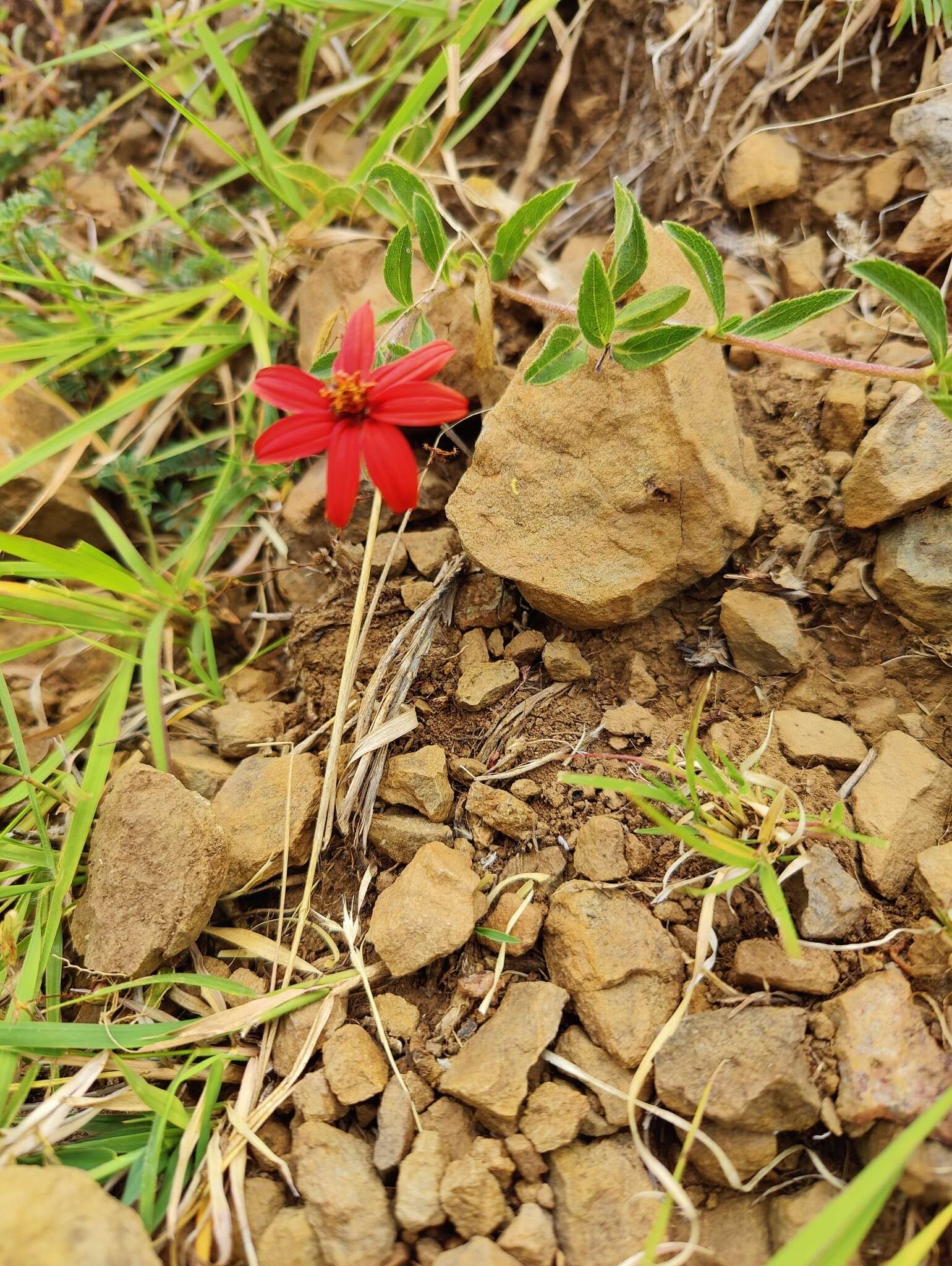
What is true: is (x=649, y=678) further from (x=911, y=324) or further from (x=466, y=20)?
(x=466, y=20)

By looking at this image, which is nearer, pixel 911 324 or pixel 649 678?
pixel 649 678

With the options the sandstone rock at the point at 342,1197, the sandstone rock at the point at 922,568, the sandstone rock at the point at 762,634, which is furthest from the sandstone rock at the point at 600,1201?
the sandstone rock at the point at 922,568

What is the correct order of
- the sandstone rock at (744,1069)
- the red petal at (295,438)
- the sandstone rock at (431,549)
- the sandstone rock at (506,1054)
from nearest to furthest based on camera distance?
the sandstone rock at (744,1069)
the sandstone rock at (506,1054)
the red petal at (295,438)
the sandstone rock at (431,549)

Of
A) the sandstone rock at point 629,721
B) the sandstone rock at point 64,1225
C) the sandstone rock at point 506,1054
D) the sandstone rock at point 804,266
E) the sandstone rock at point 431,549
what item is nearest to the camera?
the sandstone rock at point 64,1225

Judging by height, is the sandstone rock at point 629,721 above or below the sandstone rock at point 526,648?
below

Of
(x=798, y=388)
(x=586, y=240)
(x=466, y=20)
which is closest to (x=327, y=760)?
(x=798, y=388)

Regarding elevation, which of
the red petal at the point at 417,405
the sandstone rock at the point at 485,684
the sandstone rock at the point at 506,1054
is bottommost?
the sandstone rock at the point at 506,1054

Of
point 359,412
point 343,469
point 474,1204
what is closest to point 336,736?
point 343,469

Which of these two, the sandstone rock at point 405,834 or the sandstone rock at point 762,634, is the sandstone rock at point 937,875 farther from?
the sandstone rock at point 405,834
